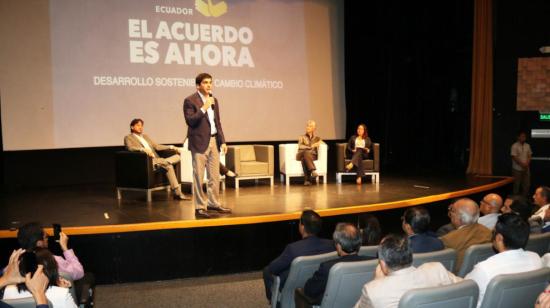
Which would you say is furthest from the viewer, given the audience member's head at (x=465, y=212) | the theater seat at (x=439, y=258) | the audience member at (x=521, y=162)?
the audience member at (x=521, y=162)

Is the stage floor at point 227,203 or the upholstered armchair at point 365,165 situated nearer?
the stage floor at point 227,203

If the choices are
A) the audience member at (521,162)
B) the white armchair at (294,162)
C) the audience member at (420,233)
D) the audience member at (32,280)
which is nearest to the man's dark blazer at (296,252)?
the audience member at (420,233)

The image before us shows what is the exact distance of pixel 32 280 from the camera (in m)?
2.26

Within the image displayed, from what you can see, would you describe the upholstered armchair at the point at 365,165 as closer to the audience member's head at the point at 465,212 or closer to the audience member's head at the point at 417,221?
the audience member's head at the point at 465,212

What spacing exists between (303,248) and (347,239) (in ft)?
1.46

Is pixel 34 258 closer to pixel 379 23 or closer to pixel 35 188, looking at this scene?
pixel 35 188

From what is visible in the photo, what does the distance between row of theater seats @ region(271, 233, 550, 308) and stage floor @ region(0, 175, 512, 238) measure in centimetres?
191

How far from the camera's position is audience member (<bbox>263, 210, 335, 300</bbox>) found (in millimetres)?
3299

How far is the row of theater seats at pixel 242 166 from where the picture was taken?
6.52m

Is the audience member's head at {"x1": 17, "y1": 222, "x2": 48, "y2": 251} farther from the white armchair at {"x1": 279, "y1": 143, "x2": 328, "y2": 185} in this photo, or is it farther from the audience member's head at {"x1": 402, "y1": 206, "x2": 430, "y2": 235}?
the white armchair at {"x1": 279, "y1": 143, "x2": 328, "y2": 185}

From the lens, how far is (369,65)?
1033 cm

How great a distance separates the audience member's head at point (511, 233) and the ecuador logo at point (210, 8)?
645 cm

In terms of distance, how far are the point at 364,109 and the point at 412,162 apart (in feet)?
5.08

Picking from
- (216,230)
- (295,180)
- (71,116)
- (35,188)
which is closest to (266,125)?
(295,180)
